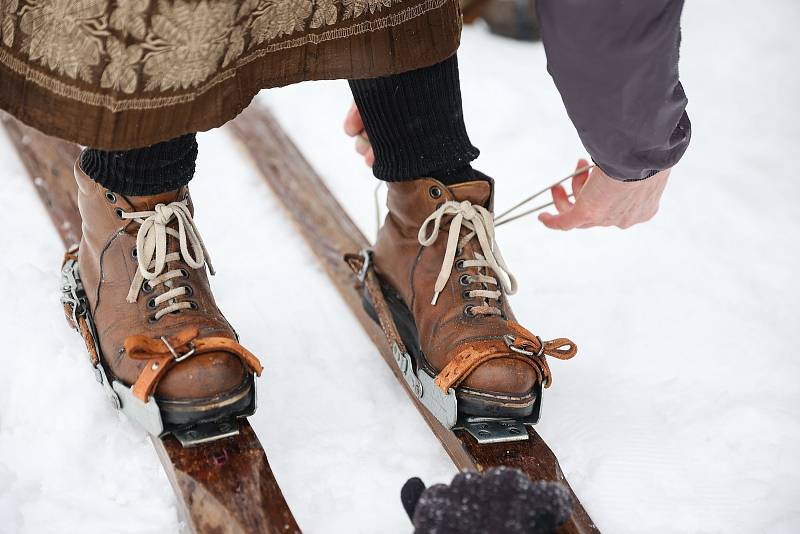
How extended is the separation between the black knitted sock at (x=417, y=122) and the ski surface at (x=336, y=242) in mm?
321

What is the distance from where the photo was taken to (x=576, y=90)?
88 cm

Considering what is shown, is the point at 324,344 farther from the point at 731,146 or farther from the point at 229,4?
the point at 731,146

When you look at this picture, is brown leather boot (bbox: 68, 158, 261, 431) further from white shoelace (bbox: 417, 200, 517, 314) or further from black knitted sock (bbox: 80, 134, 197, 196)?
white shoelace (bbox: 417, 200, 517, 314)

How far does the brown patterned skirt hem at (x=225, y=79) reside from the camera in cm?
85

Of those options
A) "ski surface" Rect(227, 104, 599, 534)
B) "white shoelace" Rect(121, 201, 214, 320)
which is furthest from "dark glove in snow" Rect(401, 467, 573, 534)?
"white shoelace" Rect(121, 201, 214, 320)

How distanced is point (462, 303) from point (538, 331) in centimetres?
33

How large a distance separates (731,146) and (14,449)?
1704 millimetres

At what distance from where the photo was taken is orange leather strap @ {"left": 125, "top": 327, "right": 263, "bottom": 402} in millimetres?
972

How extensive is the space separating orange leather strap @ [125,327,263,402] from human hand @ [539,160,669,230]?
0.55 metres

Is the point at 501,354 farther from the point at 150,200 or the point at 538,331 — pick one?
the point at 150,200

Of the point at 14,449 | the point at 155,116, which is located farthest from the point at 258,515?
the point at 155,116

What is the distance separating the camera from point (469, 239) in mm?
1153

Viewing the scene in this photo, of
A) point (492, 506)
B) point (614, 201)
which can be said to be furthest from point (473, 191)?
point (492, 506)

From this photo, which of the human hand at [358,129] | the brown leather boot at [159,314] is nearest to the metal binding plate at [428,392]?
the brown leather boot at [159,314]
